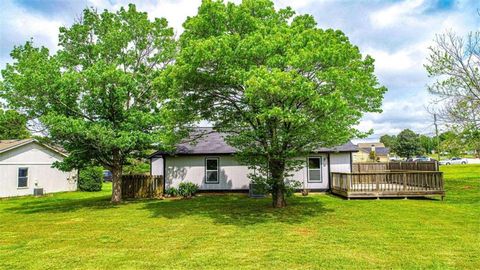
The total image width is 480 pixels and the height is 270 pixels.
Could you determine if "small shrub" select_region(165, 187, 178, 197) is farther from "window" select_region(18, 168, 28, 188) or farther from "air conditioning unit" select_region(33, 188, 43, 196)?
"window" select_region(18, 168, 28, 188)

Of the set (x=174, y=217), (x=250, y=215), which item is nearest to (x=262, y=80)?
(x=250, y=215)

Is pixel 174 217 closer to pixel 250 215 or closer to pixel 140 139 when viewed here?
pixel 250 215

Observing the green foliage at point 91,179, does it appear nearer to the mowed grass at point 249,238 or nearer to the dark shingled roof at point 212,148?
the dark shingled roof at point 212,148

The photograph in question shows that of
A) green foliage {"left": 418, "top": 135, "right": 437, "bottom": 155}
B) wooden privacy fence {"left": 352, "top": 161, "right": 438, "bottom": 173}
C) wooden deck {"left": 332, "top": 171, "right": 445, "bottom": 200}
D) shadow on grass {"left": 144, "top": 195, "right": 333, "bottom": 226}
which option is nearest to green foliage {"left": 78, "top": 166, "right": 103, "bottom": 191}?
shadow on grass {"left": 144, "top": 195, "right": 333, "bottom": 226}

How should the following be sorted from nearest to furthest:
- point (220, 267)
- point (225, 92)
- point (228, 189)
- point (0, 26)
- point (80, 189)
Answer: point (220, 267)
point (225, 92)
point (0, 26)
point (228, 189)
point (80, 189)

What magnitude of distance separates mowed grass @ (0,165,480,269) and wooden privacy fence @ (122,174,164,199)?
548 cm

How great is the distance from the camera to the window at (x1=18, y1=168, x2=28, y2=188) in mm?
22469

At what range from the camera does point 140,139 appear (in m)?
14.5

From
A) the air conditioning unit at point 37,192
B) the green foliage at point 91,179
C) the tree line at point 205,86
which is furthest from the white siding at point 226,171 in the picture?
the air conditioning unit at point 37,192

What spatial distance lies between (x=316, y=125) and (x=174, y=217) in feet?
19.9

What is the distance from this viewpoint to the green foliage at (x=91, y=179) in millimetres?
25875

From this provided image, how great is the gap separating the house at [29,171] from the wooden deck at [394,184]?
21166 millimetres

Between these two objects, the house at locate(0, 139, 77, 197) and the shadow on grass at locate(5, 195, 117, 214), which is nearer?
the shadow on grass at locate(5, 195, 117, 214)

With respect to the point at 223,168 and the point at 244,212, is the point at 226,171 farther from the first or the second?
the point at 244,212
